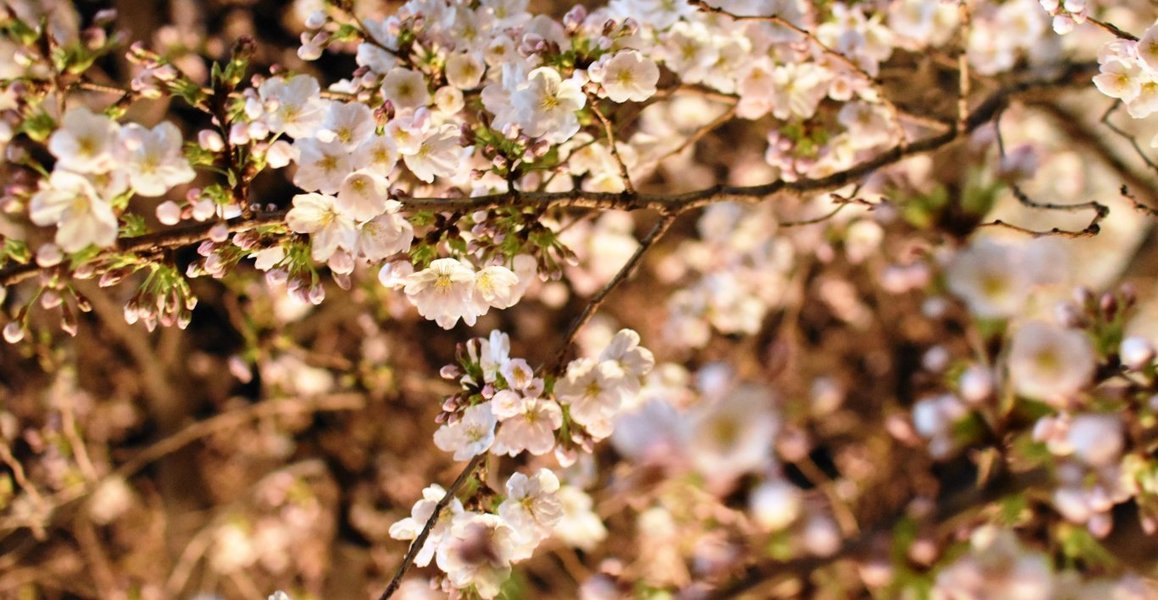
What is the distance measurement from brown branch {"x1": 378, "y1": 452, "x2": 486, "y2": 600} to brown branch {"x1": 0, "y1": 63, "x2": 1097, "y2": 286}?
0.42 meters

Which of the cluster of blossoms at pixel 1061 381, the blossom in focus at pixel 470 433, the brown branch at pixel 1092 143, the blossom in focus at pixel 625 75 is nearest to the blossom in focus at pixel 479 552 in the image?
the blossom in focus at pixel 470 433

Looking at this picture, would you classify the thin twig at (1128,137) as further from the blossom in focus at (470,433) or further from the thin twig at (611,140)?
the blossom in focus at (470,433)

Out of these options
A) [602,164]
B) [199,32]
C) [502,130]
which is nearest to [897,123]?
[602,164]

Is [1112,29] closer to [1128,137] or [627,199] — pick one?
[1128,137]

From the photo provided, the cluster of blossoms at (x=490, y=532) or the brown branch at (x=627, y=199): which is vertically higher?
the brown branch at (x=627, y=199)

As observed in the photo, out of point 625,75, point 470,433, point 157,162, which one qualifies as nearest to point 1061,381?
point 625,75

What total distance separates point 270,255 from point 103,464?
10.4ft

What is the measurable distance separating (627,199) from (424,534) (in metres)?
0.66

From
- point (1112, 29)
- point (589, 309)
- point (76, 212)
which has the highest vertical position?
point (1112, 29)

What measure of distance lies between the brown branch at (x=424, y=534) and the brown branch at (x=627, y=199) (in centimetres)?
42

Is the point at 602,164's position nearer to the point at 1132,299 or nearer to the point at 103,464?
the point at 1132,299

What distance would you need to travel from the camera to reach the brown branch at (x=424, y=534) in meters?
1.28

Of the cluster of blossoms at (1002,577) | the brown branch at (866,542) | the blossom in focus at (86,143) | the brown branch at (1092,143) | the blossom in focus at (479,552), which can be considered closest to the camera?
the blossom in focus at (86,143)

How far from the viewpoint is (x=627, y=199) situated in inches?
58.1
